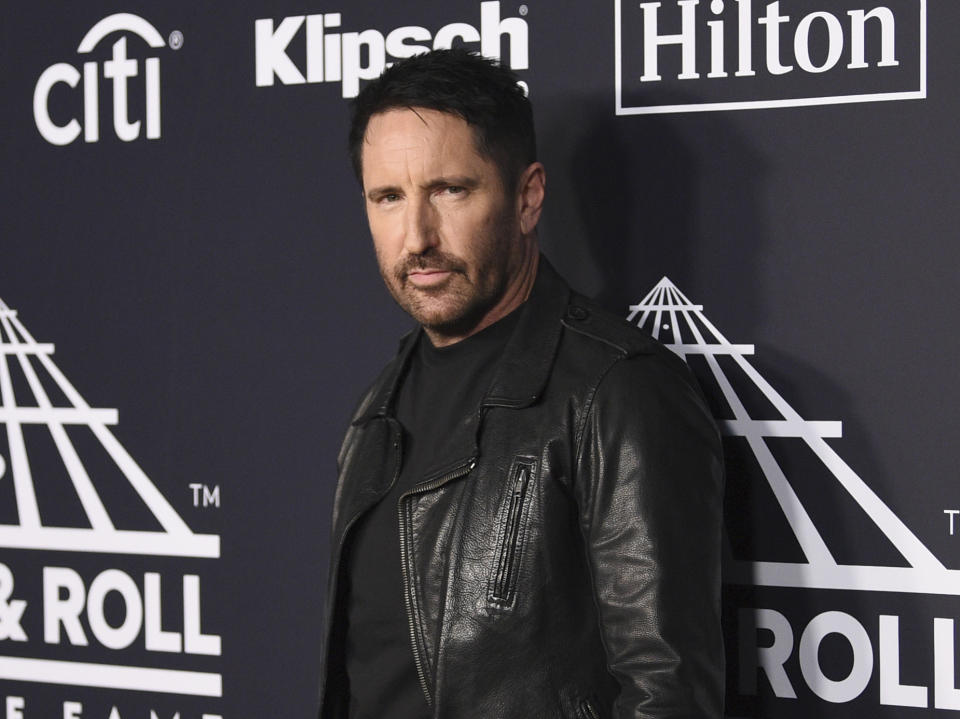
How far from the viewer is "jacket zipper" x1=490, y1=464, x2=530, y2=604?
1.38 m

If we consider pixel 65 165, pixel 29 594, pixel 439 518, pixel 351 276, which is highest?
pixel 65 165

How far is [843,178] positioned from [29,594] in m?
1.58

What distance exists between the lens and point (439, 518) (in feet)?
4.77

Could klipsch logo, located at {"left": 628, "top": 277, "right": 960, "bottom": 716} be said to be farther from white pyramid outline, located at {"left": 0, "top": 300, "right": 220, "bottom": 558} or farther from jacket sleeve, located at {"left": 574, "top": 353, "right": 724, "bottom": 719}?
white pyramid outline, located at {"left": 0, "top": 300, "right": 220, "bottom": 558}

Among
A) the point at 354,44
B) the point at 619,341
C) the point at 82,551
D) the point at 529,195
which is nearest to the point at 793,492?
the point at 619,341

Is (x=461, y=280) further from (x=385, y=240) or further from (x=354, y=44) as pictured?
(x=354, y=44)

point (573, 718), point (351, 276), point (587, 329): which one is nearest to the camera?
point (573, 718)

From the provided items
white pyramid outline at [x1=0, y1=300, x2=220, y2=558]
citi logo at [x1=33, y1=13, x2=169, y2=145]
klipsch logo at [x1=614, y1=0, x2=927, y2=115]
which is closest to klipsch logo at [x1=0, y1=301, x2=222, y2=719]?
white pyramid outline at [x1=0, y1=300, x2=220, y2=558]

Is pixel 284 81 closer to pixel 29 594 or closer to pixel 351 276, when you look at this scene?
pixel 351 276

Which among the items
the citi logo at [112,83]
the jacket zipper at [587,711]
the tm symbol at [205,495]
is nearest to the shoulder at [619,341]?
the jacket zipper at [587,711]

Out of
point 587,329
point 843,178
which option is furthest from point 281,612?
point 843,178

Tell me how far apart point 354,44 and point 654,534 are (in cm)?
104

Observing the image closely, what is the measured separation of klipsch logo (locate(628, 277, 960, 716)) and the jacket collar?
29cm

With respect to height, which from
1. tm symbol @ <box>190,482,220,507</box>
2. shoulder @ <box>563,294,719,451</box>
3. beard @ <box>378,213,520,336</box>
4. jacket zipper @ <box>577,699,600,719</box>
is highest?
beard @ <box>378,213,520,336</box>
